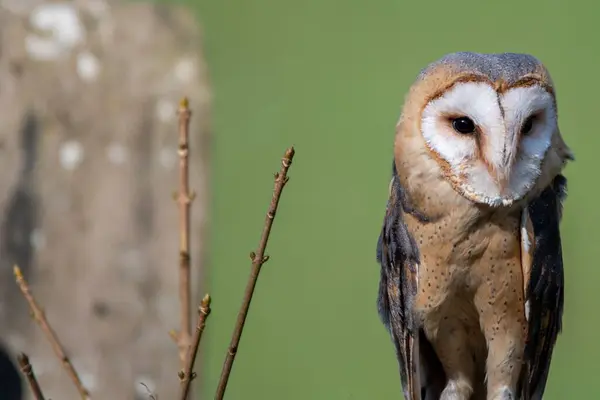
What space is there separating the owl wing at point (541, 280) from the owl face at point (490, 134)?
9cm

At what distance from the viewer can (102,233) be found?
108 inches

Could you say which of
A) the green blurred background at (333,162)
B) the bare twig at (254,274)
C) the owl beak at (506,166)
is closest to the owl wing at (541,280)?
the owl beak at (506,166)

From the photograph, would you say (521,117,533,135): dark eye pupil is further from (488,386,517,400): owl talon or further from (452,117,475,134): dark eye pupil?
(488,386,517,400): owl talon

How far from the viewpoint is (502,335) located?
1432mm

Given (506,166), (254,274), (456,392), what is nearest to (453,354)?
(456,392)

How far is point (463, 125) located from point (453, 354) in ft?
1.29

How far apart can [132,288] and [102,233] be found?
17cm

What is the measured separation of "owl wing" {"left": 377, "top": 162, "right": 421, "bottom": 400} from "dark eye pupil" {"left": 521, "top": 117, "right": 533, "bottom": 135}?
0.21 metres

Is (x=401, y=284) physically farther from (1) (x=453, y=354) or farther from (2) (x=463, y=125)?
(2) (x=463, y=125)

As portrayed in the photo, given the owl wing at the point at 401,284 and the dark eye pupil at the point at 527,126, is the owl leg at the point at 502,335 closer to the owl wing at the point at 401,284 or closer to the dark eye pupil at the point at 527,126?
the owl wing at the point at 401,284

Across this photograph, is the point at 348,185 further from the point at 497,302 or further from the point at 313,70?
the point at 497,302

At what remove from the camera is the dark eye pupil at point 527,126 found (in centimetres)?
126

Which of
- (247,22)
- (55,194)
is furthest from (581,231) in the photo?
(55,194)

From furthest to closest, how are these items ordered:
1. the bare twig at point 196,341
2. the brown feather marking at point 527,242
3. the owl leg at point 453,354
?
the owl leg at point 453,354
the brown feather marking at point 527,242
the bare twig at point 196,341
